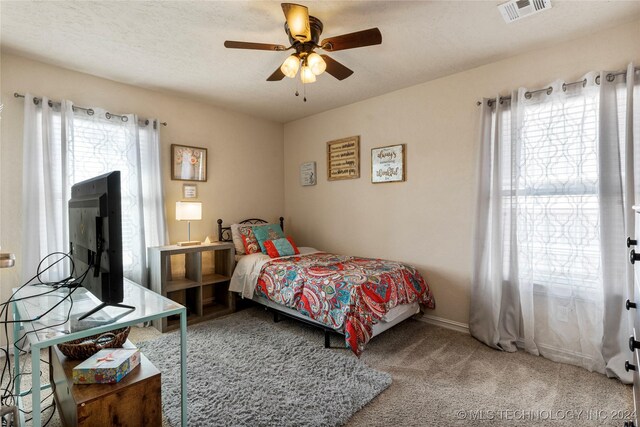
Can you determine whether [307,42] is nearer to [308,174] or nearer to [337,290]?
[337,290]

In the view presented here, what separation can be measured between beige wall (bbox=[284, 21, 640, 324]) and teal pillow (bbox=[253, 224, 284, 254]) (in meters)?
0.70

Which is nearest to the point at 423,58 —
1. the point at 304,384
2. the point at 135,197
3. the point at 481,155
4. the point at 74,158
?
the point at 481,155

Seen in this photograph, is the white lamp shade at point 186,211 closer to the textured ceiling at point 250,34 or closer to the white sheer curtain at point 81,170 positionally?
the white sheer curtain at point 81,170

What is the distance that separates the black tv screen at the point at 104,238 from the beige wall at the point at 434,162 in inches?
110

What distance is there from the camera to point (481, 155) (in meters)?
2.84

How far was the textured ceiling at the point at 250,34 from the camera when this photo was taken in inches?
80.8

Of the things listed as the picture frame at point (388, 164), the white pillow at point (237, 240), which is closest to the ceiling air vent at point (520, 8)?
the picture frame at point (388, 164)

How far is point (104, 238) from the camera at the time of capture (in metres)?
1.38

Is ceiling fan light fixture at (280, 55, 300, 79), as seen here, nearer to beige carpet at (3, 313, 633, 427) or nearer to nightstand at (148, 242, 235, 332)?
nightstand at (148, 242, 235, 332)

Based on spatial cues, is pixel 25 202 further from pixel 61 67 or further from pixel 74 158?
pixel 61 67

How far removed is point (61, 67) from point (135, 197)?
1322 mm

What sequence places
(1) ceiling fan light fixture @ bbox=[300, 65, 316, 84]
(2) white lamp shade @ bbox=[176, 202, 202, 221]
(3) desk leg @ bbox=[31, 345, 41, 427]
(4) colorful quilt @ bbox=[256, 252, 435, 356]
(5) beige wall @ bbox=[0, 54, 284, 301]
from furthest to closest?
(2) white lamp shade @ bbox=[176, 202, 202, 221]
(5) beige wall @ bbox=[0, 54, 284, 301]
(4) colorful quilt @ bbox=[256, 252, 435, 356]
(1) ceiling fan light fixture @ bbox=[300, 65, 316, 84]
(3) desk leg @ bbox=[31, 345, 41, 427]

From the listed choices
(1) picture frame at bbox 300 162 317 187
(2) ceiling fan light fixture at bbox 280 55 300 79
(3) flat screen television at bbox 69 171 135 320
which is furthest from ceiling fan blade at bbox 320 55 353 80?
(1) picture frame at bbox 300 162 317 187

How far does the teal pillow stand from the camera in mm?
3859
